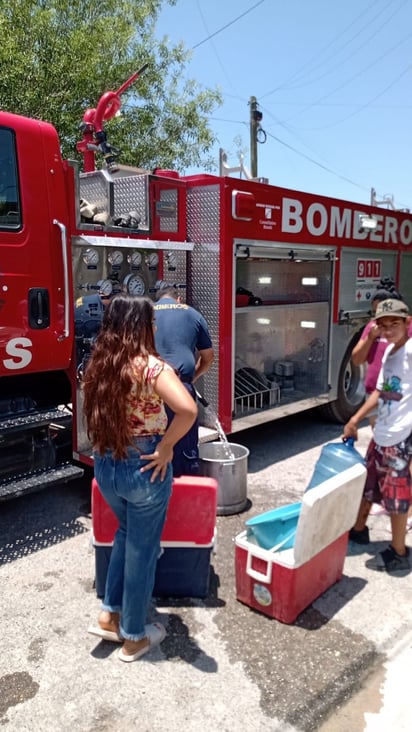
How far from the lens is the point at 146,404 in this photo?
2.25m

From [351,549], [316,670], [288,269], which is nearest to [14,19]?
[288,269]

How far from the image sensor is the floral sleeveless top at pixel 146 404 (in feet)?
7.21

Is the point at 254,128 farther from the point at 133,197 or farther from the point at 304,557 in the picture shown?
the point at 304,557

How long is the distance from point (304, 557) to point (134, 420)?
3.58 feet

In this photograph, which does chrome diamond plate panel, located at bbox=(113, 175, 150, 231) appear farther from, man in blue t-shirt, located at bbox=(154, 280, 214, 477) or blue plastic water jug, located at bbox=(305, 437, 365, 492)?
blue plastic water jug, located at bbox=(305, 437, 365, 492)

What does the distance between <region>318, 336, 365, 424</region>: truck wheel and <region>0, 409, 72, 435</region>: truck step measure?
356 centimetres

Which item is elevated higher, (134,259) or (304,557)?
(134,259)

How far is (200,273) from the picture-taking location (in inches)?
184

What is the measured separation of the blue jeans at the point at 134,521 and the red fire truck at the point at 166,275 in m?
1.24

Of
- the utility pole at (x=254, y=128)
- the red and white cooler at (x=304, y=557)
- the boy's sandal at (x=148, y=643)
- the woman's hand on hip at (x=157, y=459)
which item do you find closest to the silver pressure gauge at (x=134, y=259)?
the red and white cooler at (x=304, y=557)

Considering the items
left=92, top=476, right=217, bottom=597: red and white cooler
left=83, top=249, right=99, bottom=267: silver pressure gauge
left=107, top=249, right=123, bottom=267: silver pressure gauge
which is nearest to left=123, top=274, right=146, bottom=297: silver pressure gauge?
left=107, top=249, right=123, bottom=267: silver pressure gauge

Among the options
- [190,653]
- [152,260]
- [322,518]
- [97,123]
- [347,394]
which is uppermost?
[97,123]

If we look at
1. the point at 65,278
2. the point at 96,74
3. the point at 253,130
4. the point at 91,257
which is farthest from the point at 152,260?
the point at 253,130

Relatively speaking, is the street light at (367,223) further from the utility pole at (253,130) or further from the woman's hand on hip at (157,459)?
the utility pole at (253,130)
